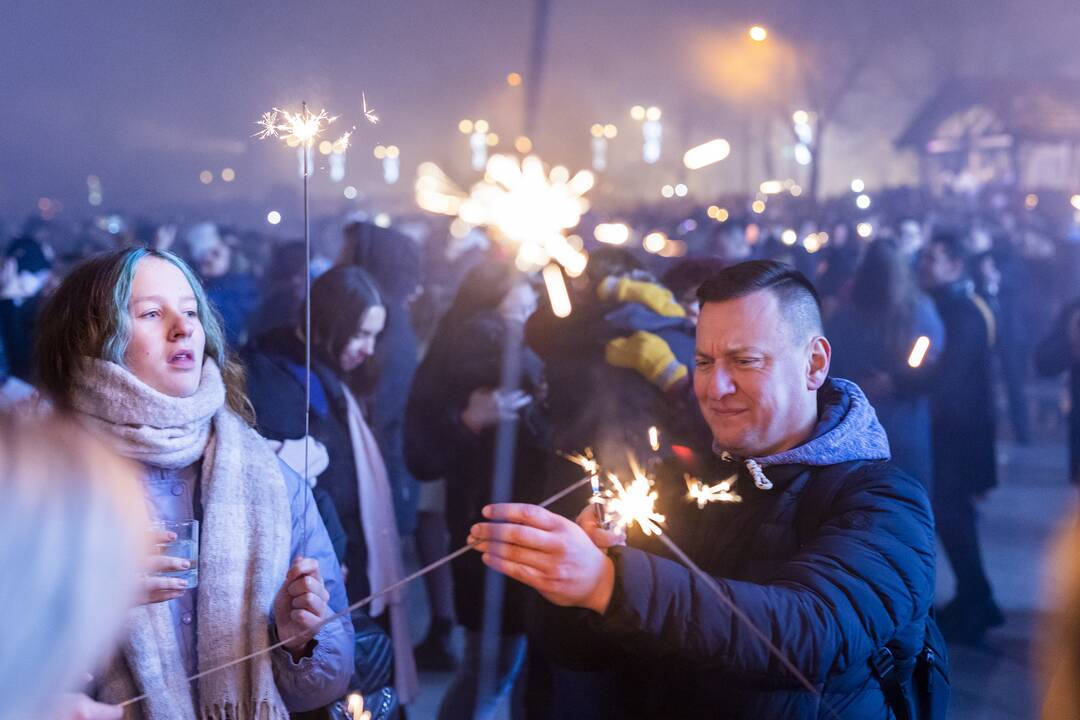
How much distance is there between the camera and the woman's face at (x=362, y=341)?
300 cm

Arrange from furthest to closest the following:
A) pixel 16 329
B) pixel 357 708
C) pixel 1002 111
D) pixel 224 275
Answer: pixel 1002 111
pixel 224 275
pixel 16 329
pixel 357 708

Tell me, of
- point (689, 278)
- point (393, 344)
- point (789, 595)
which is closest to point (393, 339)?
point (393, 344)

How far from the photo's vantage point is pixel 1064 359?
4.71 m

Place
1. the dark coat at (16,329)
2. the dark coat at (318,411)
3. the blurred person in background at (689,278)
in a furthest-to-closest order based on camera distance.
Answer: the dark coat at (16,329) → the blurred person in background at (689,278) → the dark coat at (318,411)

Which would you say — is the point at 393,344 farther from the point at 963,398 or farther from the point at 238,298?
the point at 963,398

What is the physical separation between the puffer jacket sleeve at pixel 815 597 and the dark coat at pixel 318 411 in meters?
1.46

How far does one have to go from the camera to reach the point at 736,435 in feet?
5.57

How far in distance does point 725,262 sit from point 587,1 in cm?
294

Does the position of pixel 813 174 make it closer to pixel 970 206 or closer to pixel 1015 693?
pixel 970 206

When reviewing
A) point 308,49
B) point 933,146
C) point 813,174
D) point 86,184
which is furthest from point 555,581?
point 933,146

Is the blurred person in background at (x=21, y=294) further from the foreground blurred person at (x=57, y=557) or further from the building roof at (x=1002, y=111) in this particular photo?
the building roof at (x=1002, y=111)

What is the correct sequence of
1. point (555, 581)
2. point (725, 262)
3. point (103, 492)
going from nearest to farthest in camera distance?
point (103, 492)
point (555, 581)
point (725, 262)

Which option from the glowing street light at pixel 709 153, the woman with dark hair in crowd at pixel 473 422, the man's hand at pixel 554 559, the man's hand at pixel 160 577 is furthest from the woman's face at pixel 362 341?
the glowing street light at pixel 709 153

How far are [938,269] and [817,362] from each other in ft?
11.0
